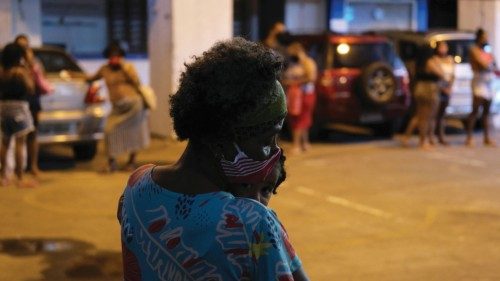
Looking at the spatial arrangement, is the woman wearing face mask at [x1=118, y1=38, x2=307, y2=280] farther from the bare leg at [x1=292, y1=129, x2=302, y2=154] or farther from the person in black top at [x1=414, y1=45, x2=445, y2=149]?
the person in black top at [x1=414, y1=45, x2=445, y2=149]

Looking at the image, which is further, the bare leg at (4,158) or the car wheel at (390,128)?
the car wheel at (390,128)

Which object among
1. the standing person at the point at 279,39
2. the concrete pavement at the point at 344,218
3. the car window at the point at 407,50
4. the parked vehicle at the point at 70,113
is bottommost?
the concrete pavement at the point at 344,218

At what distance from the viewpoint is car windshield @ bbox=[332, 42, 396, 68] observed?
13.5m

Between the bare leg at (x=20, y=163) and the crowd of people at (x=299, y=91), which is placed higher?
the crowd of people at (x=299, y=91)

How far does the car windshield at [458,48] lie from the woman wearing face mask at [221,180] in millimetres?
12571

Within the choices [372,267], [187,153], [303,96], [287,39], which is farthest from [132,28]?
[187,153]

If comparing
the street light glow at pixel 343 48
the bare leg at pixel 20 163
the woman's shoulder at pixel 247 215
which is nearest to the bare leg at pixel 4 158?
the bare leg at pixel 20 163

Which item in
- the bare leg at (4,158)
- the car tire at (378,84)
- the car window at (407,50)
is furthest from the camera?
the car window at (407,50)

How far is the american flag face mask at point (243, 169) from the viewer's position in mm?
2189

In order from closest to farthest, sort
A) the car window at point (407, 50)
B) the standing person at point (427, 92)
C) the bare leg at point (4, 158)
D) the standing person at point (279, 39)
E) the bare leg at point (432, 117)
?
the bare leg at point (4, 158) → the standing person at point (427, 92) → the bare leg at point (432, 117) → the standing person at point (279, 39) → the car window at point (407, 50)

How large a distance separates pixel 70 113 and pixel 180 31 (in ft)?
11.4

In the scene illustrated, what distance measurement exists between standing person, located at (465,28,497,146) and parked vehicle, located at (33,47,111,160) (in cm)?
563

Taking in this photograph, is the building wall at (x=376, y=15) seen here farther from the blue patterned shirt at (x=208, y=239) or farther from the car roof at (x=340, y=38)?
the blue patterned shirt at (x=208, y=239)

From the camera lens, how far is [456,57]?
14.4 metres
